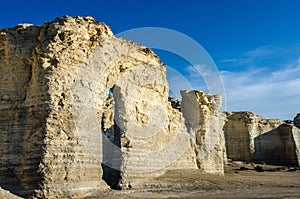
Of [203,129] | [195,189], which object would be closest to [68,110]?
[195,189]

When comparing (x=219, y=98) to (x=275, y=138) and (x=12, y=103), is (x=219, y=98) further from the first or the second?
(x=275, y=138)

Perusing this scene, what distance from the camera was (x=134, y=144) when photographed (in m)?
12.4

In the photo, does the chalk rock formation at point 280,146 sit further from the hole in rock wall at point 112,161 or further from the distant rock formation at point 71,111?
the hole in rock wall at point 112,161

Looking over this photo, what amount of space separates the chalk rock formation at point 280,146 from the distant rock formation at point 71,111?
22487 millimetres

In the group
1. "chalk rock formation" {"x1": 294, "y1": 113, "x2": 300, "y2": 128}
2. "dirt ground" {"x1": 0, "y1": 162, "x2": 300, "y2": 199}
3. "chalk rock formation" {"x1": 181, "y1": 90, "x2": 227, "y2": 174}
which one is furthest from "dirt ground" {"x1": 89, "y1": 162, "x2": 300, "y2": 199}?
"chalk rock formation" {"x1": 294, "y1": 113, "x2": 300, "y2": 128}

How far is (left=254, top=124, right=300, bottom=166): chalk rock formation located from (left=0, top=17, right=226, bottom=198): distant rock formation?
22487mm

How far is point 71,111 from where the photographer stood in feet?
33.1

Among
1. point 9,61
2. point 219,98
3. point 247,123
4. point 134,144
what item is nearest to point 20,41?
point 9,61

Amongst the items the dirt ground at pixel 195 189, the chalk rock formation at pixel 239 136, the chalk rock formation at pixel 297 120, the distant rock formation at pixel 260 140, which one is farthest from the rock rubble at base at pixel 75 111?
the chalk rock formation at pixel 297 120

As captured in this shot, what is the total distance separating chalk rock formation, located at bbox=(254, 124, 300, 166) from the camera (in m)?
32.5

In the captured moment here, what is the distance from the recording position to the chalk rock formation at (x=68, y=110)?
371 inches

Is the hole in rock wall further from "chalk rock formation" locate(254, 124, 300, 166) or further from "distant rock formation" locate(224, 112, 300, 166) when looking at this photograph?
"chalk rock formation" locate(254, 124, 300, 166)

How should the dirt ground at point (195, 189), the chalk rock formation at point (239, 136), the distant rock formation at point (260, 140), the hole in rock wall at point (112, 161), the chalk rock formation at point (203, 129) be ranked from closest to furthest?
the dirt ground at point (195, 189) < the hole in rock wall at point (112, 161) < the chalk rock formation at point (203, 129) < the chalk rock formation at point (239, 136) < the distant rock formation at point (260, 140)

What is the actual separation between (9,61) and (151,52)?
6.15 metres
